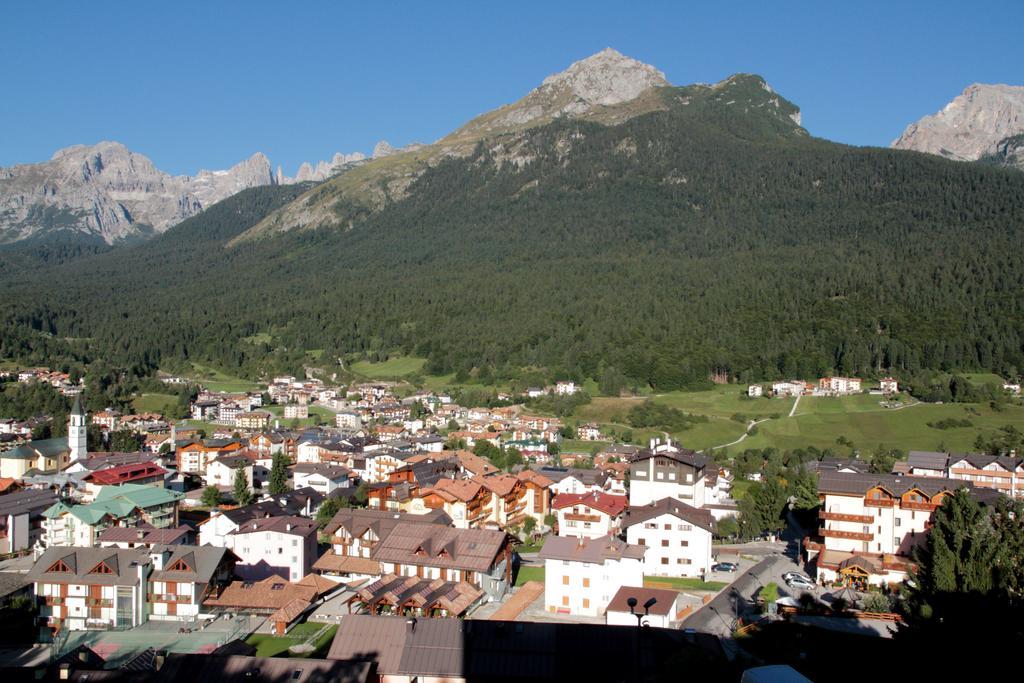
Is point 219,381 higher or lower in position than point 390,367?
lower

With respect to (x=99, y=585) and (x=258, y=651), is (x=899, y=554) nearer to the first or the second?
(x=258, y=651)

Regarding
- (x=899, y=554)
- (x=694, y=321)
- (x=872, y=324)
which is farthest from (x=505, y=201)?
(x=899, y=554)

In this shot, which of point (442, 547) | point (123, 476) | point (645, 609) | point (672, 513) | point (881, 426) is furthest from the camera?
point (881, 426)

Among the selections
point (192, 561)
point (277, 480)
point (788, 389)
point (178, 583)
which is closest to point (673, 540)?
point (192, 561)

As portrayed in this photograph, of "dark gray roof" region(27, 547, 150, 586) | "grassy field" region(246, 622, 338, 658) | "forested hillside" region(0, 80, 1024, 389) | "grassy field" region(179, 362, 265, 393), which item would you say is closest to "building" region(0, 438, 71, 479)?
"dark gray roof" region(27, 547, 150, 586)

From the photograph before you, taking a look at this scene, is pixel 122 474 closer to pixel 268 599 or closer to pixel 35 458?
pixel 35 458

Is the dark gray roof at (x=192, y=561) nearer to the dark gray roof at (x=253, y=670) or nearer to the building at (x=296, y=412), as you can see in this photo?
the dark gray roof at (x=253, y=670)

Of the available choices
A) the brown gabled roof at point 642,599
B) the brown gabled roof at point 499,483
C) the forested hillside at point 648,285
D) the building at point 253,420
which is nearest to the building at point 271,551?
the brown gabled roof at point 499,483
